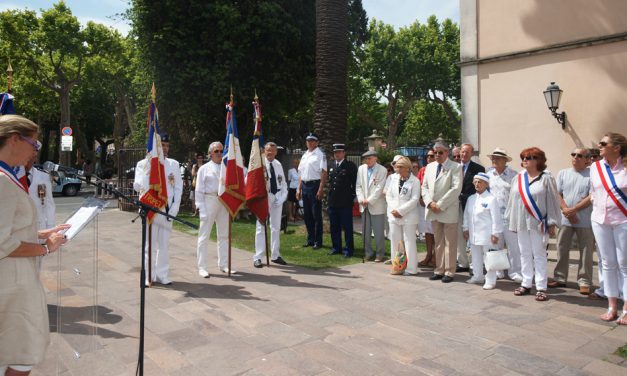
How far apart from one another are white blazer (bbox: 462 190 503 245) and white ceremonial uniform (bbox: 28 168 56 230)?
5752 millimetres

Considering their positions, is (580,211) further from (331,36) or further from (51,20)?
(51,20)

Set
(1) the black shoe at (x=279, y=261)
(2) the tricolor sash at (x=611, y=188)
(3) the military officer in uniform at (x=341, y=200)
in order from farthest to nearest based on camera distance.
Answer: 1. (3) the military officer in uniform at (x=341, y=200)
2. (1) the black shoe at (x=279, y=261)
3. (2) the tricolor sash at (x=611, y=188)

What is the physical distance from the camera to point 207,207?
24.7 ft

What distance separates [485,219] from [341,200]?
10.4ft

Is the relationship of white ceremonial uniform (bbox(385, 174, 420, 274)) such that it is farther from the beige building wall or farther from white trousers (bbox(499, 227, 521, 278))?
the beige building wall

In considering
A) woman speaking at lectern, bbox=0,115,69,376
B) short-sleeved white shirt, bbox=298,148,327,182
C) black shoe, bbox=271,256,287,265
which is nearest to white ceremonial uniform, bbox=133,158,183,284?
black shoe, bbox=271,256,287,265

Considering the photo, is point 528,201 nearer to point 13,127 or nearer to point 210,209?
point 210,209

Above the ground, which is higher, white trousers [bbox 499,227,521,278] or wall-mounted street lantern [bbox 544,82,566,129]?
wall-mounted street lantern [bbox 544,82,566,129]

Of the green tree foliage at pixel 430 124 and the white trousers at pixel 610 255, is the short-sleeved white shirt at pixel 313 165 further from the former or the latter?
the green tree foliage at pixel 430 124

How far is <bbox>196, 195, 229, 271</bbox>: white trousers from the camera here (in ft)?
24.5

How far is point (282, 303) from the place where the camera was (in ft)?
19.5

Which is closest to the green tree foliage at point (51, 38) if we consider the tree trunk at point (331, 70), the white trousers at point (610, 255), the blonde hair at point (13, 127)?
the tree trunk at point (331, 70)

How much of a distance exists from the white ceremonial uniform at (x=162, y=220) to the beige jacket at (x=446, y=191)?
13.1 feet

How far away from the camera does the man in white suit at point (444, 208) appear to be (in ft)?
23.2
